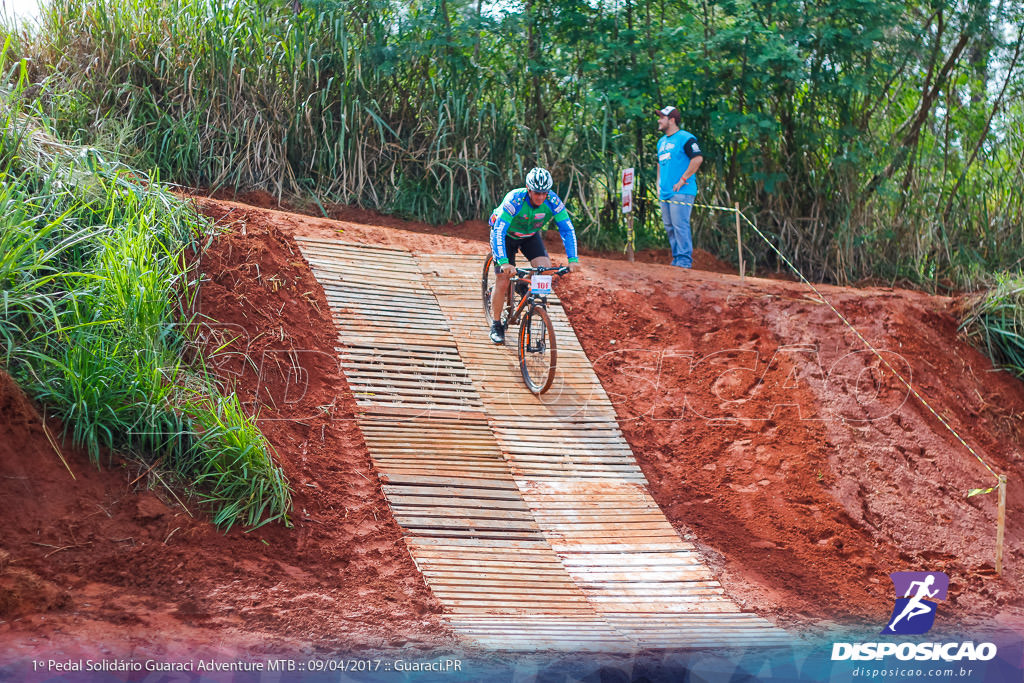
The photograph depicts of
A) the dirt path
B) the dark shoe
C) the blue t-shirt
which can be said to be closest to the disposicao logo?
the dirt path

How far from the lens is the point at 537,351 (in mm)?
7473

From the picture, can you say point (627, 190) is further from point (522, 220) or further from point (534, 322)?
point (534, 322)

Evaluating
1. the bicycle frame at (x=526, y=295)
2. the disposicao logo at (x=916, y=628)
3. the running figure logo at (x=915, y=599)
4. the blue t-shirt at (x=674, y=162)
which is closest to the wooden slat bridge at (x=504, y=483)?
the bicycle frame at (x=526, y=295)

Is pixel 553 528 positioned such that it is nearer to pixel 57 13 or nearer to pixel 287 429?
pixel 287 429

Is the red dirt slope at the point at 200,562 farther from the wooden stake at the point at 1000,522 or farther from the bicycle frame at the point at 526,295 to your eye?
the wooden stake at the point at 1000,522

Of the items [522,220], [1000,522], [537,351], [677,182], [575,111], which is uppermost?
[575,111]

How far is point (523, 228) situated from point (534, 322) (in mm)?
826

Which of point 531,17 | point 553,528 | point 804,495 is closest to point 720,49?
point 531,17

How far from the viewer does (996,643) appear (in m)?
5.35

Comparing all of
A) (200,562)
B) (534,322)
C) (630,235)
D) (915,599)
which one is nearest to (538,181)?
(534,322)

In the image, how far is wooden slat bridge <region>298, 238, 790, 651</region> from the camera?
17.2 feet

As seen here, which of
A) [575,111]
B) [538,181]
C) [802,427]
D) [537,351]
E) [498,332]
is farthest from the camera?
[575,111]

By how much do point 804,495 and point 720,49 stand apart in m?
5.92

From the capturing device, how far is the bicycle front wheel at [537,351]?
7277 mm
